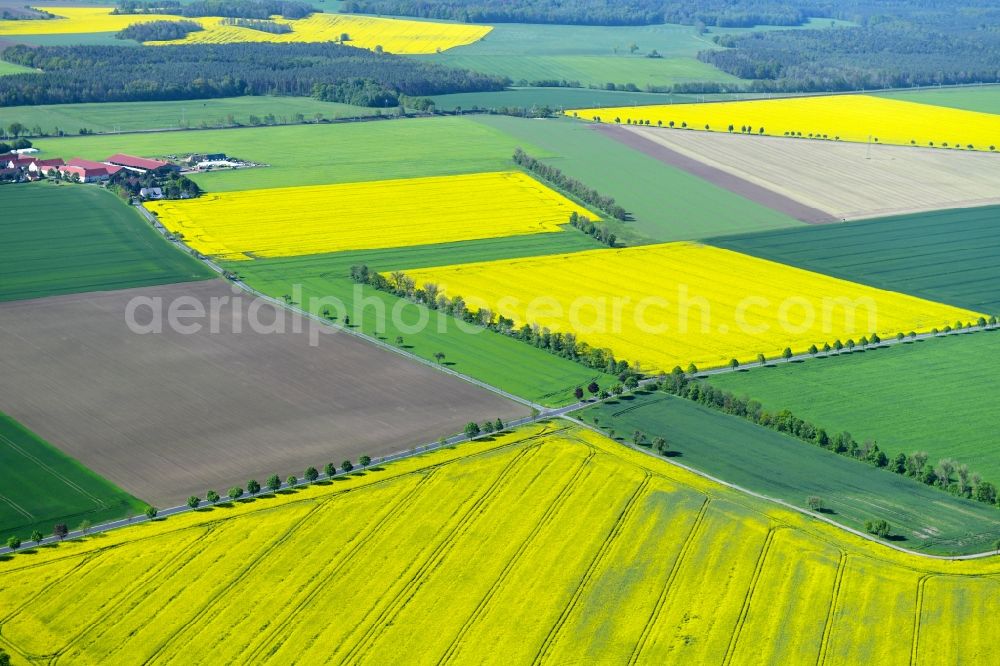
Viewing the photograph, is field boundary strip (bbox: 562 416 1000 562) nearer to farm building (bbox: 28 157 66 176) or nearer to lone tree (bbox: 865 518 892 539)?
lone tree (bbox: 865 518 892 539)

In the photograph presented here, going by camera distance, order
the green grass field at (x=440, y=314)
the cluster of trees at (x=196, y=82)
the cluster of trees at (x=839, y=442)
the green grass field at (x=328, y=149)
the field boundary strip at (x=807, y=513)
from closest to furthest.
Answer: the field boundary strip at (x=807, y=513)
the cluster of trees at (x=839, y=442)
the green grass field at (x=440, y=314)
the green grass field at (x=328, y=149)
the cluster of trees at (x=196, y=82)

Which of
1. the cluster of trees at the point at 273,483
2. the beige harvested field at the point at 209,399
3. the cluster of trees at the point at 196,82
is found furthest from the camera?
the cluster of trees at the point at 196,82

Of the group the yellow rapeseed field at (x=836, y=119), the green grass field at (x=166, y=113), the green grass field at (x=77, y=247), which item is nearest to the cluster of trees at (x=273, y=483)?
the green grass field at (x=77, y=247)

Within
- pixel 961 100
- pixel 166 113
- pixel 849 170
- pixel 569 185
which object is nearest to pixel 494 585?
pixel 569 185

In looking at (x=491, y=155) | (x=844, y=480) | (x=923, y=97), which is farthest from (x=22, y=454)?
(x=923, y=97)

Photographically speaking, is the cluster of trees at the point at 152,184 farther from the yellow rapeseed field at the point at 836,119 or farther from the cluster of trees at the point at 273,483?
the cluster of trees at the point at 273,483

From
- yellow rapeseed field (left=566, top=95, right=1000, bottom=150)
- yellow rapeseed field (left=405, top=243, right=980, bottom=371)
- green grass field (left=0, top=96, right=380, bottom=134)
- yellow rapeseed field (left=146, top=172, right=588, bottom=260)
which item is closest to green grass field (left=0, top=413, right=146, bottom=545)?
yellow rapeseed field (left=405, top=243, right=980, bottom=371)

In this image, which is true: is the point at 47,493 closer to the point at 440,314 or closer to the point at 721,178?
the point at 440,314
